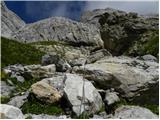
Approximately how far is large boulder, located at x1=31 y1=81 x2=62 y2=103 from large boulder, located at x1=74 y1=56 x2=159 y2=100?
1967mm

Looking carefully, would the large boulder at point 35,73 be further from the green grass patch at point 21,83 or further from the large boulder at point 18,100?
the large boulder at point 18,100

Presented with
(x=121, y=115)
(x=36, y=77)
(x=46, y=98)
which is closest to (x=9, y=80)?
(x=36, y=77)

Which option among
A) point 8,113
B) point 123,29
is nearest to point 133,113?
point 8,113

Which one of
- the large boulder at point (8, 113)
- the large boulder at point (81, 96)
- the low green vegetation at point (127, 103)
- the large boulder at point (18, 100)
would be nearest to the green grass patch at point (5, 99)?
the large boulder at point (18, 100)

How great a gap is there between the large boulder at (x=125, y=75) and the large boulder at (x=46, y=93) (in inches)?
77.4

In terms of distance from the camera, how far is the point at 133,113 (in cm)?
1748

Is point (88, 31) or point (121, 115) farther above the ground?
point (121, 115)

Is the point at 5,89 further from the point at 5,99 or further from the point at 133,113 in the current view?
the point at 133,113

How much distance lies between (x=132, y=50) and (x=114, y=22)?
430 centimetres

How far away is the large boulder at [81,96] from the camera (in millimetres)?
18203

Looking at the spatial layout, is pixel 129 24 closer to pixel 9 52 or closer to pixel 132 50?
pixel 132 50

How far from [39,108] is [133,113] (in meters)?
4.14

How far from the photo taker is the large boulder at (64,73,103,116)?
1820 centimetres

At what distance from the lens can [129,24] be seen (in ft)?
102
